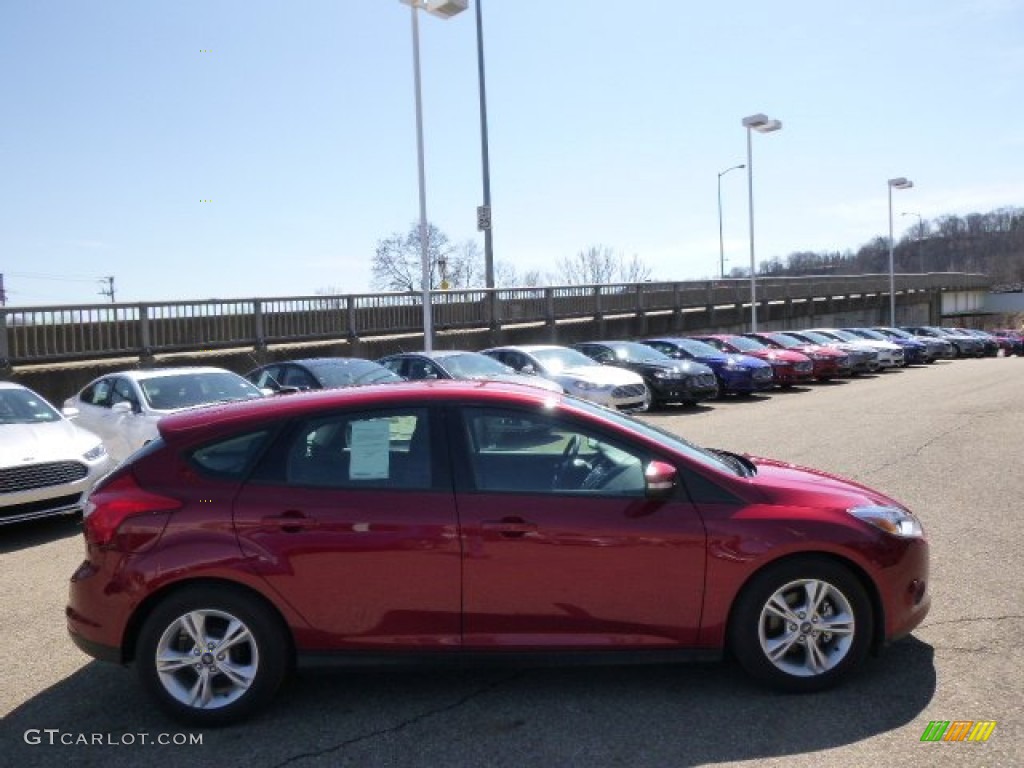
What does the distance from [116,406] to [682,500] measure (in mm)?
7768

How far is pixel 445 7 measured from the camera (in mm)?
15891

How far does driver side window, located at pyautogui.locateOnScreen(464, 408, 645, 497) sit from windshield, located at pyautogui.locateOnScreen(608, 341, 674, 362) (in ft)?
50.1

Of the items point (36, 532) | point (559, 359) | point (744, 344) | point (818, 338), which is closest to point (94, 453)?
point (36, 532)

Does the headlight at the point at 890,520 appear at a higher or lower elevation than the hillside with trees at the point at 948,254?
lower

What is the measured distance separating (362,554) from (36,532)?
5839 mm

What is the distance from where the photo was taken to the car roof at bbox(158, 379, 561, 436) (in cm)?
418

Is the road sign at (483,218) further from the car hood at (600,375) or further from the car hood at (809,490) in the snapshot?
the car hood at (809,490)

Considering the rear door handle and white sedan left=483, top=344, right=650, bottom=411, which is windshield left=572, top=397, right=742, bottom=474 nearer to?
the rear door handle

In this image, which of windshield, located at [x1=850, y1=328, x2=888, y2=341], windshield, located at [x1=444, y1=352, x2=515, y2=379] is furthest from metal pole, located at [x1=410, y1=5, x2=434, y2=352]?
windshield, located at [x1=850, y1=328, x2=888, y2=341]

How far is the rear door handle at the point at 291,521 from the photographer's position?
3.92 m

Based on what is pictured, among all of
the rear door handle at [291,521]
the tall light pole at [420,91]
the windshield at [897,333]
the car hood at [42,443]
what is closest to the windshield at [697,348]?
the tall light pole at [420,91]

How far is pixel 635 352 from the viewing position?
65.0 ft

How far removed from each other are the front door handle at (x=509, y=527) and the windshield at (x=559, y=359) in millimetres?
12618

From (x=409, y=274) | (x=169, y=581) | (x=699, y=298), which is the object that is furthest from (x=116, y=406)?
(x=409, y=274)
